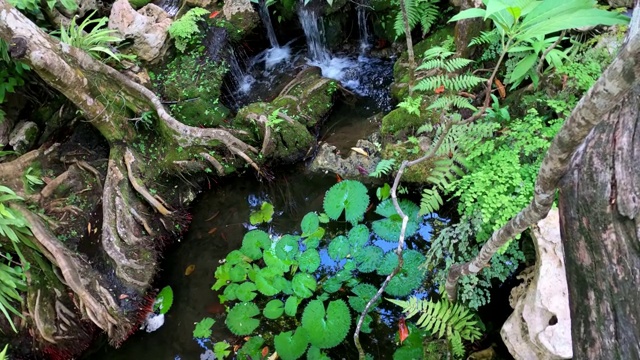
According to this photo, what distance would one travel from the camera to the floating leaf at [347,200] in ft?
16.6

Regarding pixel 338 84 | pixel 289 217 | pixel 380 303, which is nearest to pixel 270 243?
pixel 289 217

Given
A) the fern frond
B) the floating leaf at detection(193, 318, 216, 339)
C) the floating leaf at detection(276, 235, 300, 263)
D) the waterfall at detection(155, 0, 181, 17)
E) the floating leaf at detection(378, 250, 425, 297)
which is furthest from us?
the waterfall at detection(155, 0, 181, 17)

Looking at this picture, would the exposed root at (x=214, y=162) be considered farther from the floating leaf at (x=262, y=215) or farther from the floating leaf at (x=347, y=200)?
the floating leaf at (x=347, y=200)

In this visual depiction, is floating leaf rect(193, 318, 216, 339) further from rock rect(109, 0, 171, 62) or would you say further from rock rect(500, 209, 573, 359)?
rock rect(109, 0, 171, 62)

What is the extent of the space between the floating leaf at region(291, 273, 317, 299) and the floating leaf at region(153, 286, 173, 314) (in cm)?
164

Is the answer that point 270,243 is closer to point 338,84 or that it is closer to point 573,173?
point 338,84

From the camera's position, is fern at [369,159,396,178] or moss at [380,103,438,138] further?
moss at [380,103,438,138]

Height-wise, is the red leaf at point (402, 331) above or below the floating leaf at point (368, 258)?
below

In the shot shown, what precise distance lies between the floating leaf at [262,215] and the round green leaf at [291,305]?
51.9 inches

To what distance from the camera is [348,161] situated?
222 inches

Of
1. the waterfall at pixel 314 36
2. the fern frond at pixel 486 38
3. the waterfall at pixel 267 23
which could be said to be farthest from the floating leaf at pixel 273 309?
the waterfall at pixel 267 23

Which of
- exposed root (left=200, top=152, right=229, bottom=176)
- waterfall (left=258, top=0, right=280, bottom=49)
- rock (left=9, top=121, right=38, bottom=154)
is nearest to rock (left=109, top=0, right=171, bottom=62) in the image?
waterfall (left=258, top=0, right=280, bottom=49)

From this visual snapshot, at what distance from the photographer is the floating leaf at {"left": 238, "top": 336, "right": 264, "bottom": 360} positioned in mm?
4418

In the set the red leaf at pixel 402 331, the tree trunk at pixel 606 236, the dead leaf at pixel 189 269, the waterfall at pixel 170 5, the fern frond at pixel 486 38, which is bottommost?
the red leaf at pixel 402 331
